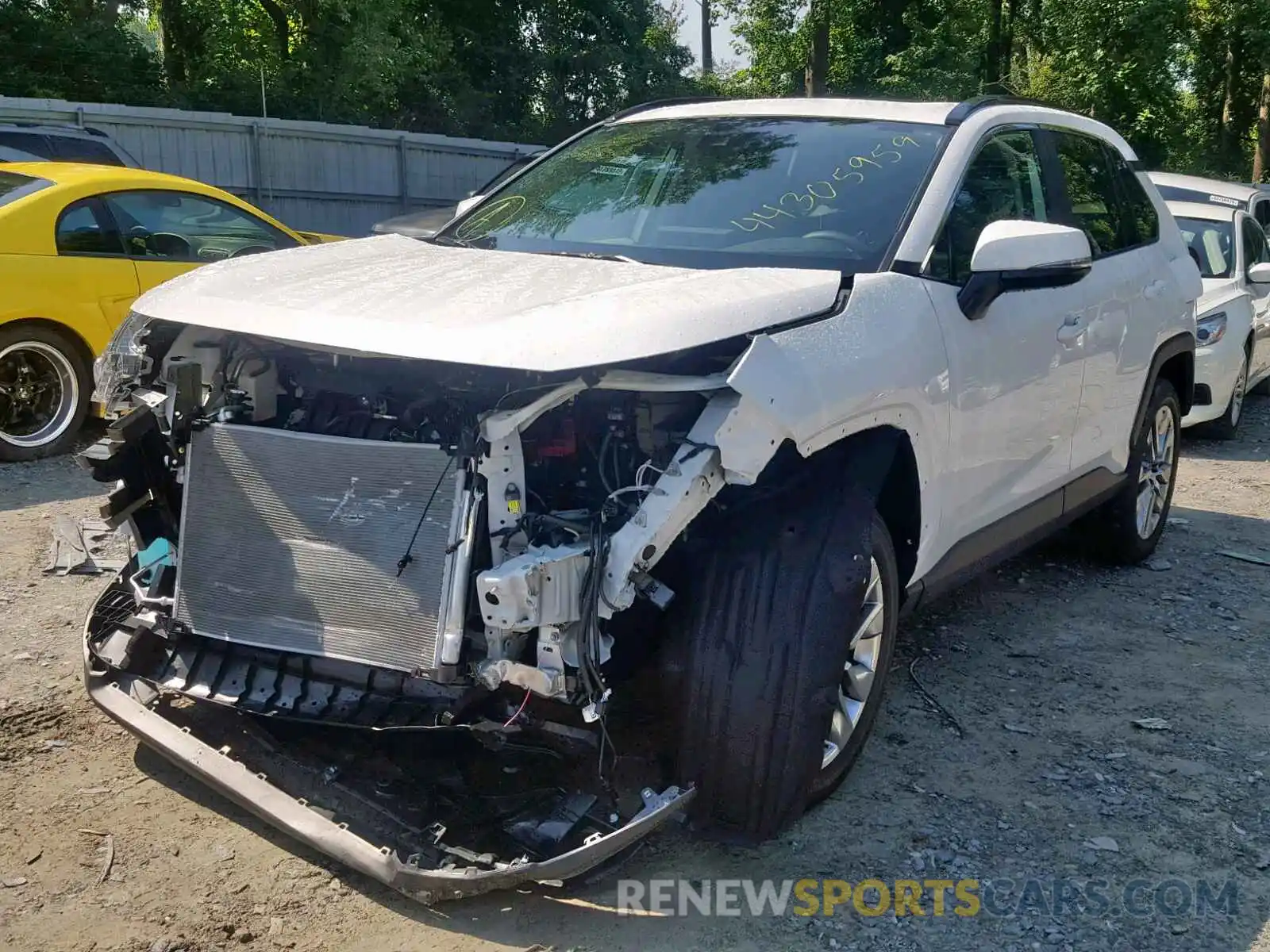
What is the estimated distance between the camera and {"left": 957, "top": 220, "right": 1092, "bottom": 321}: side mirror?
3582mm

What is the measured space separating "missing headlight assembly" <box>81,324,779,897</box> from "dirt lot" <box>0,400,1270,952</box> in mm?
219

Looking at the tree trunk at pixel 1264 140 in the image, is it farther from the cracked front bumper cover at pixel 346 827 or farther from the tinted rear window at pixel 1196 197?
the cracked front bumper cover at pixel 346 827

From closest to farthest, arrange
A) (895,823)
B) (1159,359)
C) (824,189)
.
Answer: (895,823) → (824,189) → (1159,359)

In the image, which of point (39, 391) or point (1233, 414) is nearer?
point (39, 391)

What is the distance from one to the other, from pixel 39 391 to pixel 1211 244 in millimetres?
8257

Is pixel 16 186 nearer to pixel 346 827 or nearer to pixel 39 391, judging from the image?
pixel 39 391

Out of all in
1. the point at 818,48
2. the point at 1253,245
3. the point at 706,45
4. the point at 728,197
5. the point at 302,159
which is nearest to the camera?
the point at 728,197

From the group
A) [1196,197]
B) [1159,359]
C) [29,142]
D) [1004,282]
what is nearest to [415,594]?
[1004,282]

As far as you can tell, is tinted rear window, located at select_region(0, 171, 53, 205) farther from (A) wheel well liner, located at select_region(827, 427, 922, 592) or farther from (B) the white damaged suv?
(A) wheel well liner, located at select_region(827, 427, 922, 592)

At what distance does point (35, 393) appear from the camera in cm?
686

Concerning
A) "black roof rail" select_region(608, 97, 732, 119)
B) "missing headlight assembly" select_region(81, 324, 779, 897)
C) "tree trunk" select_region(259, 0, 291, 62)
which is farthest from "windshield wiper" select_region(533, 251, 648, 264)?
"tree trunk" select_region(259, 0, 291, 62)

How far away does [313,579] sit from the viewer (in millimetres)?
3107

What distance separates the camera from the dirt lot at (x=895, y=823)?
2.93 m

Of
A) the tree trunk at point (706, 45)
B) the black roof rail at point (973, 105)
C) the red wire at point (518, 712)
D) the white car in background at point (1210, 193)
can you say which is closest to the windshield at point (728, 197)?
the black roof rail at point (973, 105)
